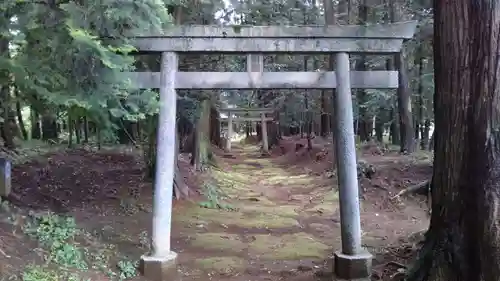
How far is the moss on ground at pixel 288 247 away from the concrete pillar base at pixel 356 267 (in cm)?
136

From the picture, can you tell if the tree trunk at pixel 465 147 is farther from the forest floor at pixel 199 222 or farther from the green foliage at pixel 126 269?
the green foliage at pixel 126 269

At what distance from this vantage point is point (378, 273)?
666cm

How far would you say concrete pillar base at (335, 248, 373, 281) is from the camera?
659 cm

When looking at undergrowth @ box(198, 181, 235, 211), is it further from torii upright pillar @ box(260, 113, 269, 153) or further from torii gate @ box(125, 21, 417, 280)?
torii upright pillar @ box(260, 113, 269, 153)

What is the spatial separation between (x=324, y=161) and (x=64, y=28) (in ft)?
47.9

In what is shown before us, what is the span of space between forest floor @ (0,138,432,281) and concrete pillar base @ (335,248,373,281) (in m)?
0.18

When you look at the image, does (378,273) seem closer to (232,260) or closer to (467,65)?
(232,260)

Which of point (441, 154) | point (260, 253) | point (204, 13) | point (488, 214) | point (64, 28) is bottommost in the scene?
point (260, 253)

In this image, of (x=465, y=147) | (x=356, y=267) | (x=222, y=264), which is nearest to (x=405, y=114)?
(x=356, y=267)

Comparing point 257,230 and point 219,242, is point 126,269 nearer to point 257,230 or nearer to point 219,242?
point 219,242

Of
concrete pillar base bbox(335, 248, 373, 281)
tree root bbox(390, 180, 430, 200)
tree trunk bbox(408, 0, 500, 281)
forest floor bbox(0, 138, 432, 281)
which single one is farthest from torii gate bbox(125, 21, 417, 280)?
tree root bbox(390, 180, 430, 200)

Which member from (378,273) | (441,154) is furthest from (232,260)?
(441,154)

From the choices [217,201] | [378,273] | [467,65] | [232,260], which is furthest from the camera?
[217,201]

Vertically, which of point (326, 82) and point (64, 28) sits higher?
point (64, 28)
